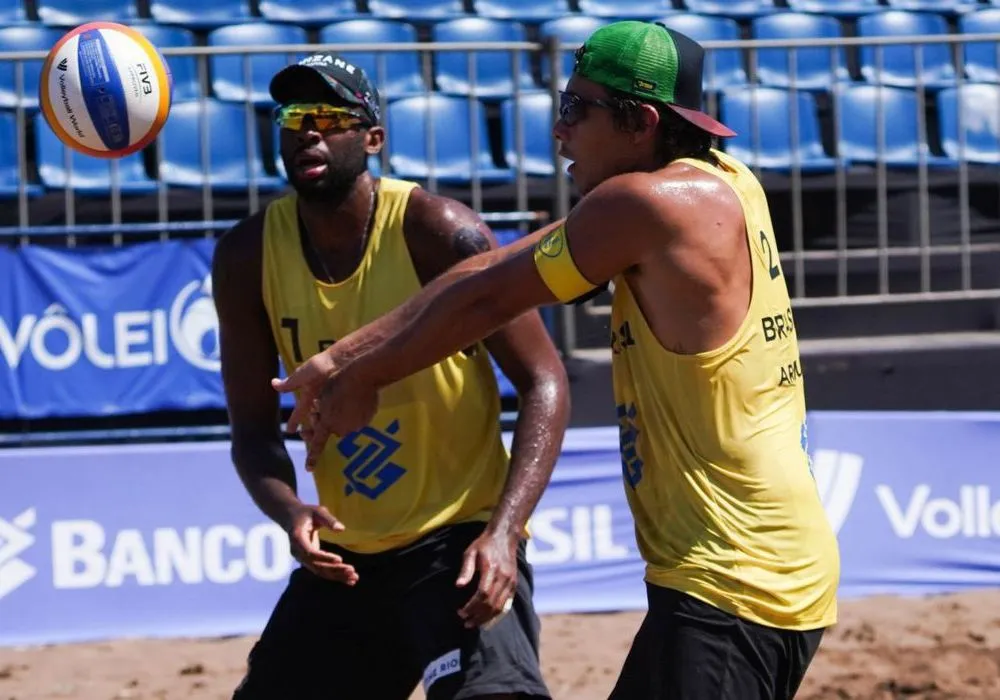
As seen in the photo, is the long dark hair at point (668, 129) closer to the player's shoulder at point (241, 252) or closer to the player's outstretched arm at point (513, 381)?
the player's outstretched arm at point (513, 381)

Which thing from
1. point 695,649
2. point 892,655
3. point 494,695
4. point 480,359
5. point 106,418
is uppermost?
point 480,359

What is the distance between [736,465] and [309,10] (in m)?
7.49

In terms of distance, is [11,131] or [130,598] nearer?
[130,598]

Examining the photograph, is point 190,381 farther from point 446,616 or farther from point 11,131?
point 446,616

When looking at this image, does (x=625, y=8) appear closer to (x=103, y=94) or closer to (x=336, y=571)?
(x=103, y=94)

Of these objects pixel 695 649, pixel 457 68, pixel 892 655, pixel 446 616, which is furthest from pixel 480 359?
pixel 457 68

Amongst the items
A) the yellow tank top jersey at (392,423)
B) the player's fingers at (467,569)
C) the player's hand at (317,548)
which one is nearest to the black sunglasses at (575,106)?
the yellow tank top jersey at (392,423)

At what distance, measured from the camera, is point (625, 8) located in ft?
32.7

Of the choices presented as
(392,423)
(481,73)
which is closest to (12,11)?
(481,73)

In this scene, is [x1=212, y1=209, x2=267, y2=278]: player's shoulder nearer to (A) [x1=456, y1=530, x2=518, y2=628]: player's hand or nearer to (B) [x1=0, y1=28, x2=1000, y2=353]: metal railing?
(A) [x1=456, y1=530, x2=518, y2=628]: player's hand

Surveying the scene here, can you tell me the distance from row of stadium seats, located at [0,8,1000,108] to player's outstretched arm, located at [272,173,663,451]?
Answer: 17.9 ft

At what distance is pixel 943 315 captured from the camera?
27.3 ft

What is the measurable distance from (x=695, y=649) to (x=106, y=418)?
506 cm

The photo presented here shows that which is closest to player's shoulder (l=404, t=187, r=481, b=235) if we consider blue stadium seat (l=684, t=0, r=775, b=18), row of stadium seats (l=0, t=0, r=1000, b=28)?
row of stadium seats (l=0, t=0, r=1000, b=28)
